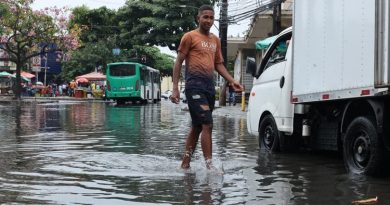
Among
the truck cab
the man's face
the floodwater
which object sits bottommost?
the floodwater

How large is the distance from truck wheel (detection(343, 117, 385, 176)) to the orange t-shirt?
5.49 ft

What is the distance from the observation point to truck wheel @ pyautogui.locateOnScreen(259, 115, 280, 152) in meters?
8.66

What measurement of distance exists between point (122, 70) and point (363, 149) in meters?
31.2

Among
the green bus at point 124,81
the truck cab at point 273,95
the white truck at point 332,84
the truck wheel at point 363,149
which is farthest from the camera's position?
the green bus at point 124,81

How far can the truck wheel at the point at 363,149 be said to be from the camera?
5.95 meters

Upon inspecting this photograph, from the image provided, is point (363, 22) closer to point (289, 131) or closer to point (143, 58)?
point (289, 131)

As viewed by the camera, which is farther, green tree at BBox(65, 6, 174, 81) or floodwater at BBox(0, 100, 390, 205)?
green tree at BBox(65, 6, 174, 81)

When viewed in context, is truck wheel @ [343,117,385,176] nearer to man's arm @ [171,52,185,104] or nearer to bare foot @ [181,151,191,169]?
bare foot @ [181,151,191,169]

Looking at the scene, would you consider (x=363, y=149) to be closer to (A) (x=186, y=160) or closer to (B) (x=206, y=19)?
(A) (x=186, y=160)

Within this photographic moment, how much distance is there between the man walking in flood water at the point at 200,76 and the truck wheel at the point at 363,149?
1.59 meters

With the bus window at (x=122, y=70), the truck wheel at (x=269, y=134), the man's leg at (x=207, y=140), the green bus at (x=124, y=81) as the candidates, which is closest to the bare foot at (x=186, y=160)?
the man's leg at (x=207, y=140)

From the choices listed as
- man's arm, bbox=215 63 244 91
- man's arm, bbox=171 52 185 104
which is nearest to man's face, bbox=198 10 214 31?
man's arm, bbox=171 52 185 104

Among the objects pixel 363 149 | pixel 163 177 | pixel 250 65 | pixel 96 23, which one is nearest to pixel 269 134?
pixel 250 65

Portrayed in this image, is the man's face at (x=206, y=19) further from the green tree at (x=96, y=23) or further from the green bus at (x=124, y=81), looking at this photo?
the green tree at (x=96, y=23)
